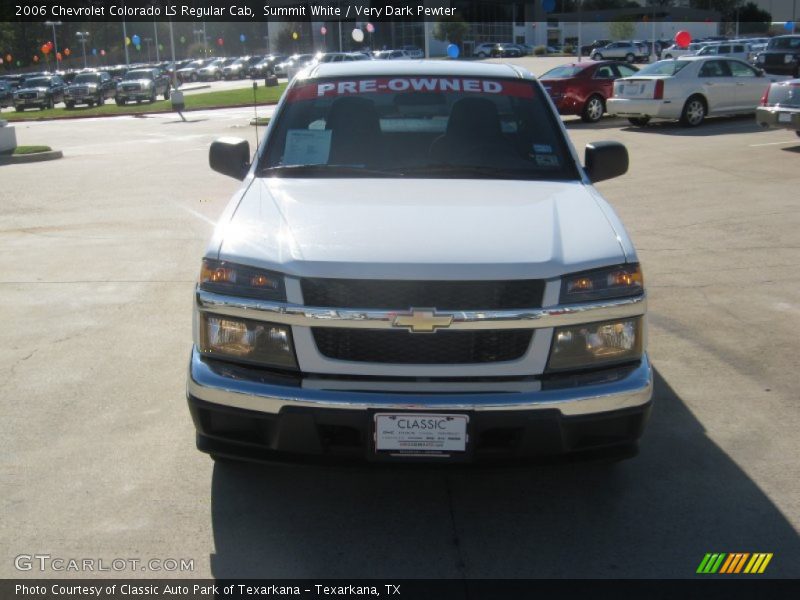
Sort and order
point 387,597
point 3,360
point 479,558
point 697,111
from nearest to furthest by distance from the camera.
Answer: point 387,597
point 479,558
point 3,360
point 697,111

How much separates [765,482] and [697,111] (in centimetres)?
1736

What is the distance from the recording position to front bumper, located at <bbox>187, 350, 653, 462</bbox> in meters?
3.41

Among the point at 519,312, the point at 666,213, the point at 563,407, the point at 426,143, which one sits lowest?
the point at 666,213

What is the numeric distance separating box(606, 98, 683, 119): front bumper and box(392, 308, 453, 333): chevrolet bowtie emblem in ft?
57.3

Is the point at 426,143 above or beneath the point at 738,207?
above

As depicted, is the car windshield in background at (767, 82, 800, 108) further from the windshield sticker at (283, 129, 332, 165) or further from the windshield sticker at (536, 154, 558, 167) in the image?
the windshield sticker at (283, 129, 332, 165)

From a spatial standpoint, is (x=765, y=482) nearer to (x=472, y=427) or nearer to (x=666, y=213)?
(x=472, y=427)

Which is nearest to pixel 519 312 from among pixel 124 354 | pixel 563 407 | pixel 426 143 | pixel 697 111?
pixel 563 407

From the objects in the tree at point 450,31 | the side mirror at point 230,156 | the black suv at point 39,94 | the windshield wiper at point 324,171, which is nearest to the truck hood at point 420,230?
the windshield wiper at point 324,171

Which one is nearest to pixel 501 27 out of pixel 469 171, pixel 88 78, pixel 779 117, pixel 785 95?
pixel 88 78

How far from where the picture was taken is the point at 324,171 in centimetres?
475

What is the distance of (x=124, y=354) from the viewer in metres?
6.07

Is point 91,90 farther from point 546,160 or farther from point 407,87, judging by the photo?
point 546,160

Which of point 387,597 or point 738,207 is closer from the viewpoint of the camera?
point 387,597
